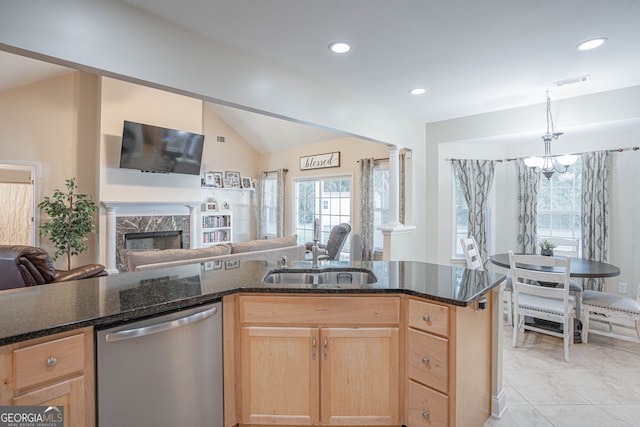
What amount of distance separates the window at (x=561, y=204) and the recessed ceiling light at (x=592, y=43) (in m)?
2.23

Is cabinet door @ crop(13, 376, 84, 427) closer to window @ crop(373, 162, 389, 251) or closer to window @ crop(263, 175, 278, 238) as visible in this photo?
window @ crop(373, 162, 389, 251)

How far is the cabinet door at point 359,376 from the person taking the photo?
6.10 ft

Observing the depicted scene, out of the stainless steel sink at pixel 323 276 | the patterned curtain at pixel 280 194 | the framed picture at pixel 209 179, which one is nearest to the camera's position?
the stainless steel sink at pixel 323 276

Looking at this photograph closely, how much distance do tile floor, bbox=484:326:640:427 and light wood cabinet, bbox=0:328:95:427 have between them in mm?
2241

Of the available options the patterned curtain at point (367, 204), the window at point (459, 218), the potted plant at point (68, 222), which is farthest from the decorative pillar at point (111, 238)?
the window at point (459, 218)

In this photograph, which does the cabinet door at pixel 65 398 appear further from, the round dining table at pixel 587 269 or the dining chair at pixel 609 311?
the dining chair at pixel 609 311

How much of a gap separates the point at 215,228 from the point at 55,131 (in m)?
3.22

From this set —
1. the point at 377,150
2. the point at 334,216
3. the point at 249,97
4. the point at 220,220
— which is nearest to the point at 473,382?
the point at 249,97

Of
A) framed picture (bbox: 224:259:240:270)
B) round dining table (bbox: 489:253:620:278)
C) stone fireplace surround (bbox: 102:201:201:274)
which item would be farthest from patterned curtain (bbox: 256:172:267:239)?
framed picture (bbox: 224:259:240:270)

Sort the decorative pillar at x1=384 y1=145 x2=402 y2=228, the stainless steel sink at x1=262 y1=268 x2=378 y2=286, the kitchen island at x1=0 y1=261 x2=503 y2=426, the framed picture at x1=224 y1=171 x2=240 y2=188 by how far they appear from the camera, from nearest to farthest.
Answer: the kitchen island at x1=0 y1=261 x2=503 y2=426, the stainless steel sink at x1=262 y1=268 x2=378 y2=286, the decorative pillar at x1=384 y1=145 x2=402 y2=228, the framed picture at x1=224 y1=171 x2=240 y2=188

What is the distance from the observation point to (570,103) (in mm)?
3875

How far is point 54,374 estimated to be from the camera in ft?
4.16

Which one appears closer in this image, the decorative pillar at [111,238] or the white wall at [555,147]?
the white wall at [555,147]

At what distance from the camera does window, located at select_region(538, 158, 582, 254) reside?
450 cm
